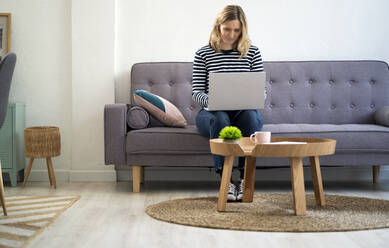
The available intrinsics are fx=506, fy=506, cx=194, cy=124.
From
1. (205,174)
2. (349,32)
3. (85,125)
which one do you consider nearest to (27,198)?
(85,125)

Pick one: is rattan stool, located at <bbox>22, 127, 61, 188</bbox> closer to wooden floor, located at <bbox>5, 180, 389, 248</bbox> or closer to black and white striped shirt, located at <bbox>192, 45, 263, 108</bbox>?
wooden floor, located at <bbox>5, 180, 389, 248</bbox>

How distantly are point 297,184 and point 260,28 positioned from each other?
1.85 m

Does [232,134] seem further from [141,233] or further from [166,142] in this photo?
[166,142]

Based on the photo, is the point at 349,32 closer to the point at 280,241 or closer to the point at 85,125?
the point at 85,125

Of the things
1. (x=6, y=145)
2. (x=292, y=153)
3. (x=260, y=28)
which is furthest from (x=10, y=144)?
(x=292, y=153)

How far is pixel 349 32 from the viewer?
395 cm

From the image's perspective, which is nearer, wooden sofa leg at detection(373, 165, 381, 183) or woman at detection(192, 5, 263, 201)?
woman at detection(192, 5, 263, 201)

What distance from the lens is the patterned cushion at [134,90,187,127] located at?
335cm

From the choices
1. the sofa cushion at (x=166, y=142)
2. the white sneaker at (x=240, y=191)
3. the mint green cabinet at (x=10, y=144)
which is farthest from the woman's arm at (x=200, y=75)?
the mint green cabinet at (x=10, y=144)

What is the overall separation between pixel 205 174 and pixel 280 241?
1.87m

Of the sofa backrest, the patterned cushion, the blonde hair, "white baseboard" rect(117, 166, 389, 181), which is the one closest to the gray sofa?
the sofa backrest

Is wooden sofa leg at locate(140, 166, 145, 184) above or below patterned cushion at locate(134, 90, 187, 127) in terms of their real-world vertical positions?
below

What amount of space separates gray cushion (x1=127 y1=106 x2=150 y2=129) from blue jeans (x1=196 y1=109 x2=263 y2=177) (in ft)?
1.56

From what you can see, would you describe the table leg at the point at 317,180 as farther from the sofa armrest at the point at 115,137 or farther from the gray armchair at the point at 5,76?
the gray armchair at the point at 5,76
